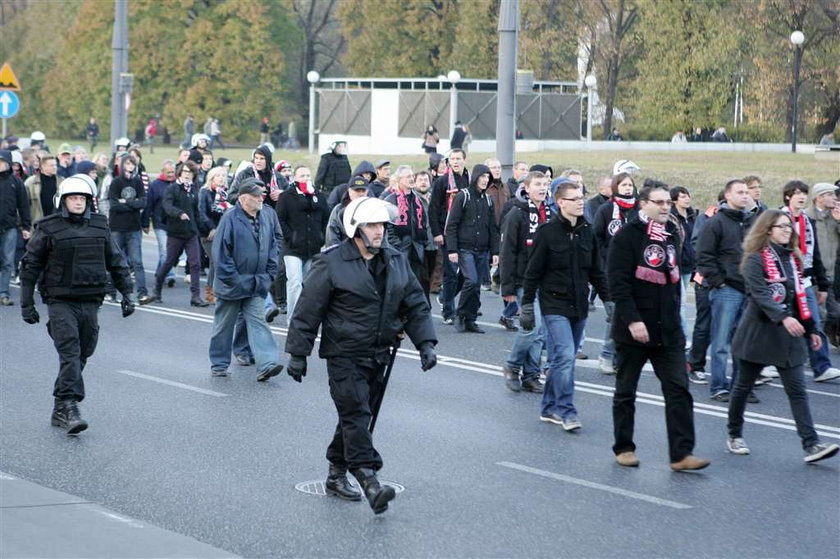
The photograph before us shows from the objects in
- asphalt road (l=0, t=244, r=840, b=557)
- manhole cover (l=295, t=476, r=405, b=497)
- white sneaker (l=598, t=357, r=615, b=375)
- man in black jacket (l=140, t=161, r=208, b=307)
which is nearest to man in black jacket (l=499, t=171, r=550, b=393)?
asphalt road (l=0, t=244, r=840, b=557)

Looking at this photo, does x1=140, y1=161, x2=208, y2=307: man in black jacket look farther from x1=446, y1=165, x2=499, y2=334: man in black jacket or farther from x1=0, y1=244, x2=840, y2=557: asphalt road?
x1=0, y1=244, x2=840, y2=557: asphalt road

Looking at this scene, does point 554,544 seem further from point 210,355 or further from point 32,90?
point 32,90

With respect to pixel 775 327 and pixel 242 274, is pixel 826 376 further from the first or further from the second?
pixel 242 274

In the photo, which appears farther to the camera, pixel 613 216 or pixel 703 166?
pixel 703 166

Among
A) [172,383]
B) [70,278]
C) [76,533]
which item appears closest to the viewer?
[76,533]

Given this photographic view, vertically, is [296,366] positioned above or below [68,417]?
above

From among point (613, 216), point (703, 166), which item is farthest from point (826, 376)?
point (703, 166)

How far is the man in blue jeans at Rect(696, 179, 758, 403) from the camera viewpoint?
40.6ft

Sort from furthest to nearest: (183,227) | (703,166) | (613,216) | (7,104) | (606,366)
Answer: (703,166) < (7,104) < (183,227) < (606,366) < (613,216)

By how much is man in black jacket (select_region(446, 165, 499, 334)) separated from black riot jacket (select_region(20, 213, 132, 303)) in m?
5.93

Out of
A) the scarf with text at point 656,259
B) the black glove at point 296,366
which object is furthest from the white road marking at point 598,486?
the black glove at point 296,366

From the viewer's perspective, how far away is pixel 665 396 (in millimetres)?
9828

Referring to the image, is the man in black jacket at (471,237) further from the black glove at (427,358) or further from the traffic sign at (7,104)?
the traffic sign at (7,104)

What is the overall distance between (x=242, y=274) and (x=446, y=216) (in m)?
4.65
